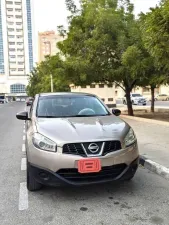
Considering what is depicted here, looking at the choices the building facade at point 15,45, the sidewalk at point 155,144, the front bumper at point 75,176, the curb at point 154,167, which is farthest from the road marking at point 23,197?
the building facade at point 15,45

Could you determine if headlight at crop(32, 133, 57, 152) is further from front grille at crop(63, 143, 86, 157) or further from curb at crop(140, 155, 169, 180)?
curb at crop(140, 155, 169, 180)

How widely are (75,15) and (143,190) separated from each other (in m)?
14.1

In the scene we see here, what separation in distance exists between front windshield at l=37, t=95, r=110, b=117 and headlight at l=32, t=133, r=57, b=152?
1.05 m

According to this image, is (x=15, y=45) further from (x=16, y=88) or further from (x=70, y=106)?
(x=70, y=106)

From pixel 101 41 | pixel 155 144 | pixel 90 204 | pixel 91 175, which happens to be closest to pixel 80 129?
pixel 91 175

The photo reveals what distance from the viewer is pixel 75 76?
1605cm

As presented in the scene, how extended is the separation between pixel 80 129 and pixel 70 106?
1.38m

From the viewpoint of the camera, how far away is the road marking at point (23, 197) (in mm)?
4027

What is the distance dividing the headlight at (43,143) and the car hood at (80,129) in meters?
0.06

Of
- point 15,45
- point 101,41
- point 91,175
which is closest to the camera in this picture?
point 91,175

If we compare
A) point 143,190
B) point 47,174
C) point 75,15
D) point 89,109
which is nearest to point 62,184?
point 47,174

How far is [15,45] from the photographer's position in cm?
13088

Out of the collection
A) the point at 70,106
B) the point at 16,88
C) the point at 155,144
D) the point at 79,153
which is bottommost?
the point at 155,144

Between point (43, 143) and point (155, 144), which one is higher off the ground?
point (43, 143)
